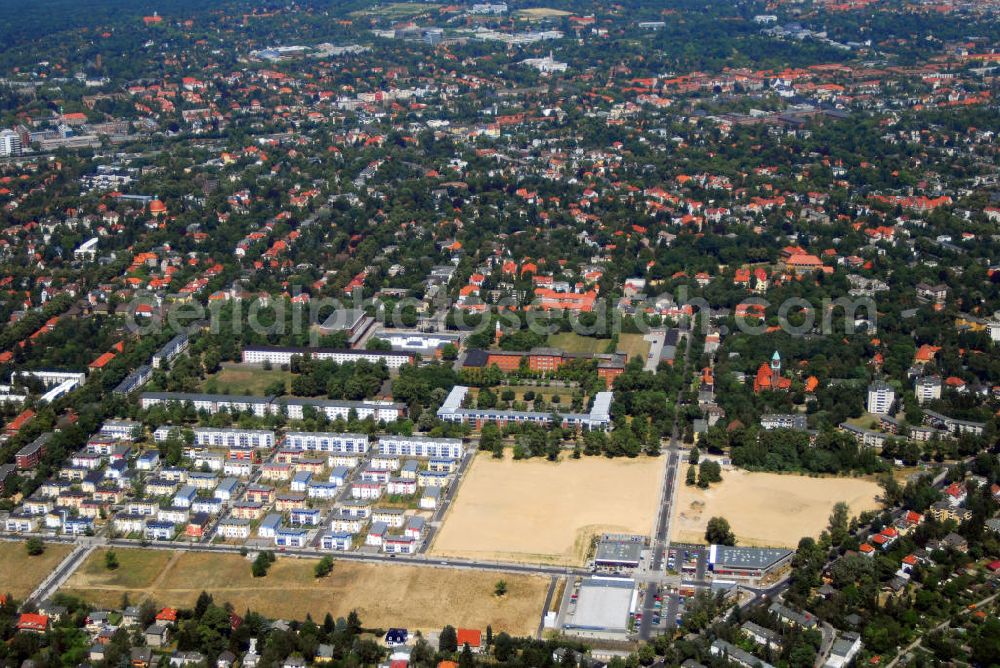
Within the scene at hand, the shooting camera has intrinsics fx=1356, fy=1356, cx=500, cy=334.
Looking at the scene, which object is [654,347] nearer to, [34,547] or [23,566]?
[34,547]

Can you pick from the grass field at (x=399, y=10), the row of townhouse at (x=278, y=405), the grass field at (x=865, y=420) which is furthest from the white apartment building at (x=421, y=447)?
A: the grass field at (x=399, y=10)

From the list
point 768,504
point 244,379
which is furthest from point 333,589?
point 244,379

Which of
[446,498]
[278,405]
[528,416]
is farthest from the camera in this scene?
[278,405]

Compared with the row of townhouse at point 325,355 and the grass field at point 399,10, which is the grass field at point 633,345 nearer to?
the row of townhouse at point 325,355

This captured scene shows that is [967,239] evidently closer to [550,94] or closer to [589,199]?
[589,199]

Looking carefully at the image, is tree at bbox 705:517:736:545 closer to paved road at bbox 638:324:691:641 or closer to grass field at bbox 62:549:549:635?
paved road at bbox 638:324:691:641

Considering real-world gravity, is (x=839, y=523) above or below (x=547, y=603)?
above

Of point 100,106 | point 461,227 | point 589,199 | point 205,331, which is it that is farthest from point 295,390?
point 100,106
